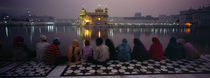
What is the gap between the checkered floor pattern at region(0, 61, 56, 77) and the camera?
2.86 meters

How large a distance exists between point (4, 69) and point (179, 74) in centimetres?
452

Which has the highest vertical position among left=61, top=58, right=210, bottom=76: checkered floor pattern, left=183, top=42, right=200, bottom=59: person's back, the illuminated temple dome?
the illuminated temple dome

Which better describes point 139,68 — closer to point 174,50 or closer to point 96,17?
point 174,50

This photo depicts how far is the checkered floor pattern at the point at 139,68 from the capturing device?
2.98 meters

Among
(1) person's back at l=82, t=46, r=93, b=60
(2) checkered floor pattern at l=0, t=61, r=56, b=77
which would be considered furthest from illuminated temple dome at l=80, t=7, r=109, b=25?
(2) checkered floor pattern at l=0, t=61, r=56, b=77

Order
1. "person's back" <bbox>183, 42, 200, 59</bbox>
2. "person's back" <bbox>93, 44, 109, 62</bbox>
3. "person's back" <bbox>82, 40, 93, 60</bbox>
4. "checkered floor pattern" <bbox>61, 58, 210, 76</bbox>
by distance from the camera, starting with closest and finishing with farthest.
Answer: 1. "checkered floor pattern" <bbox>61, 58, 210, 76</bbox>
2. "person's back" <bbox>93, 44, 109, 62</bbox>
3. "person's back" <bbox>82, 40, 93, 60</bbox>
4. "person's back" <bbox>183, 42, 200, 59</bbox>

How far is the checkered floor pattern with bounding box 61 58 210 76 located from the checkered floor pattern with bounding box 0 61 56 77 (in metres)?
0.52

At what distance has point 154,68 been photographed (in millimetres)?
3256

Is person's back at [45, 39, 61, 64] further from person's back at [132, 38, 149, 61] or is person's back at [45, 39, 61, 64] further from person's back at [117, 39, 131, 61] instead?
person's back at [132, 38, 149, 61]

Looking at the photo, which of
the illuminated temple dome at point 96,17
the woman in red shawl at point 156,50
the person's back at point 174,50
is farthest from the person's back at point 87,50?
the illuminated temple dome at point 96,17

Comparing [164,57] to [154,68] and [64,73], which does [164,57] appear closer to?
[154,68]

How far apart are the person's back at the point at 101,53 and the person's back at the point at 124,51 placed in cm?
52

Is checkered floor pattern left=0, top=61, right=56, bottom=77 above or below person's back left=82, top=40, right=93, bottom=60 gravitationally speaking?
below

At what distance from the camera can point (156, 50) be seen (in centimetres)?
380
